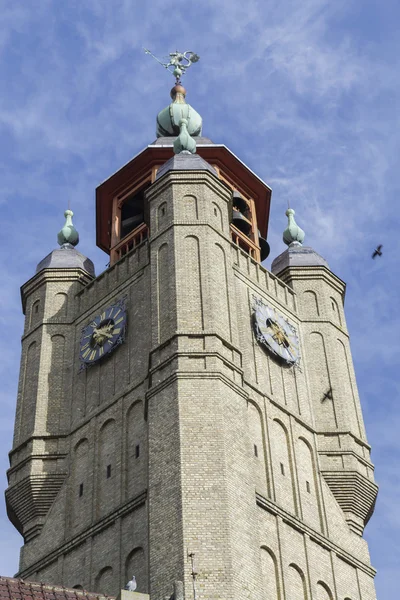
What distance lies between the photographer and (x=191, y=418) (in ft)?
113

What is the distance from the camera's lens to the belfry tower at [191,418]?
1297 inches

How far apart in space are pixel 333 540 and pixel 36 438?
9.67 meters

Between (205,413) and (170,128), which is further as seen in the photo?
(170,128)

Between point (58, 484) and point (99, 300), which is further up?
point (99, 300)

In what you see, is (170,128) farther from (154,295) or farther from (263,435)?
(263,435)

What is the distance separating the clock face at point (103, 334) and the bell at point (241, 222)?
6.98 m

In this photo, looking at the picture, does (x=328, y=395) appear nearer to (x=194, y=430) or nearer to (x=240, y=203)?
(x=194, y=430)

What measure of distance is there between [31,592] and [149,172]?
972 inches

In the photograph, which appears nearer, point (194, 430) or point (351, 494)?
point (194, 430)

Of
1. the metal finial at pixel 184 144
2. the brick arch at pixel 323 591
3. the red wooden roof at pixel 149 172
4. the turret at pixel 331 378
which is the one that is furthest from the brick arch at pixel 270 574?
the red wooden roof at pixel 149 172

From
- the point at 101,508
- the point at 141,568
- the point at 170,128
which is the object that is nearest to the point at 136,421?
the point at 101,508

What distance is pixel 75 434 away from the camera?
4000cm

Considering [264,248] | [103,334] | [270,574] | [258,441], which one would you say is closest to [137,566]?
[270,574]

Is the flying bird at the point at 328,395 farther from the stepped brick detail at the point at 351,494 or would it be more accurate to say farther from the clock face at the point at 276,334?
the stepped brick detail at the point at 351,494
